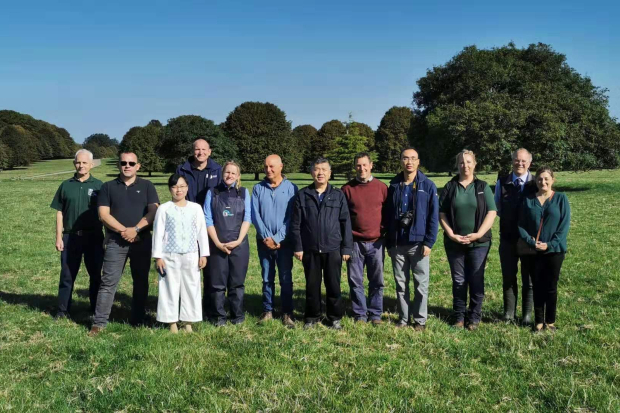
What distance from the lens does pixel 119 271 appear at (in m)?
6.71

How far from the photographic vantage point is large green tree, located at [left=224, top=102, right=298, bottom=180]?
58.8m

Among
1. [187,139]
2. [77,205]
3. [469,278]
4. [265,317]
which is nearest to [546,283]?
[469,278]

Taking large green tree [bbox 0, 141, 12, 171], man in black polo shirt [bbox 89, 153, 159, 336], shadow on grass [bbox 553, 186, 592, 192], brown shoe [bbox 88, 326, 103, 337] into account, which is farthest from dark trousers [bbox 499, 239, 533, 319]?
large green tree [bbox 0, 141, 12, 171]

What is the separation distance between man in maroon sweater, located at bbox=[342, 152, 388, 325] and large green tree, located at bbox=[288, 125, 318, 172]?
68167 millimetres

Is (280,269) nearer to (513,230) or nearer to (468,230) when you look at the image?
(468,230)

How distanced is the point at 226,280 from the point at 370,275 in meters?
2.24

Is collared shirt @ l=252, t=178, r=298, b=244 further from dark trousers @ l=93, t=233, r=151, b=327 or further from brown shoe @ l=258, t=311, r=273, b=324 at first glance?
dark trousers @ l=93, t=233, r=151, b=327

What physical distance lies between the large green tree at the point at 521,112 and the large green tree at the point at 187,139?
25037 mm

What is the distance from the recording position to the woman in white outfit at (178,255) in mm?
6277

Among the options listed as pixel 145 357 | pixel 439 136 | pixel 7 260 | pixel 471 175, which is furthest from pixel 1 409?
pixel 439 136

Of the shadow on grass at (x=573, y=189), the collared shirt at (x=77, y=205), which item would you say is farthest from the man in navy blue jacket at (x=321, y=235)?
the shadow on grass at (x=573, y=189)

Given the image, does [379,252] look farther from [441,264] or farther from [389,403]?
[441,264]

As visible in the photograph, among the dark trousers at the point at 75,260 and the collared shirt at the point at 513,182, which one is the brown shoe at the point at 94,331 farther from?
the collared shirt at the point at 513,182

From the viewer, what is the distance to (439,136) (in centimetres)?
3500
